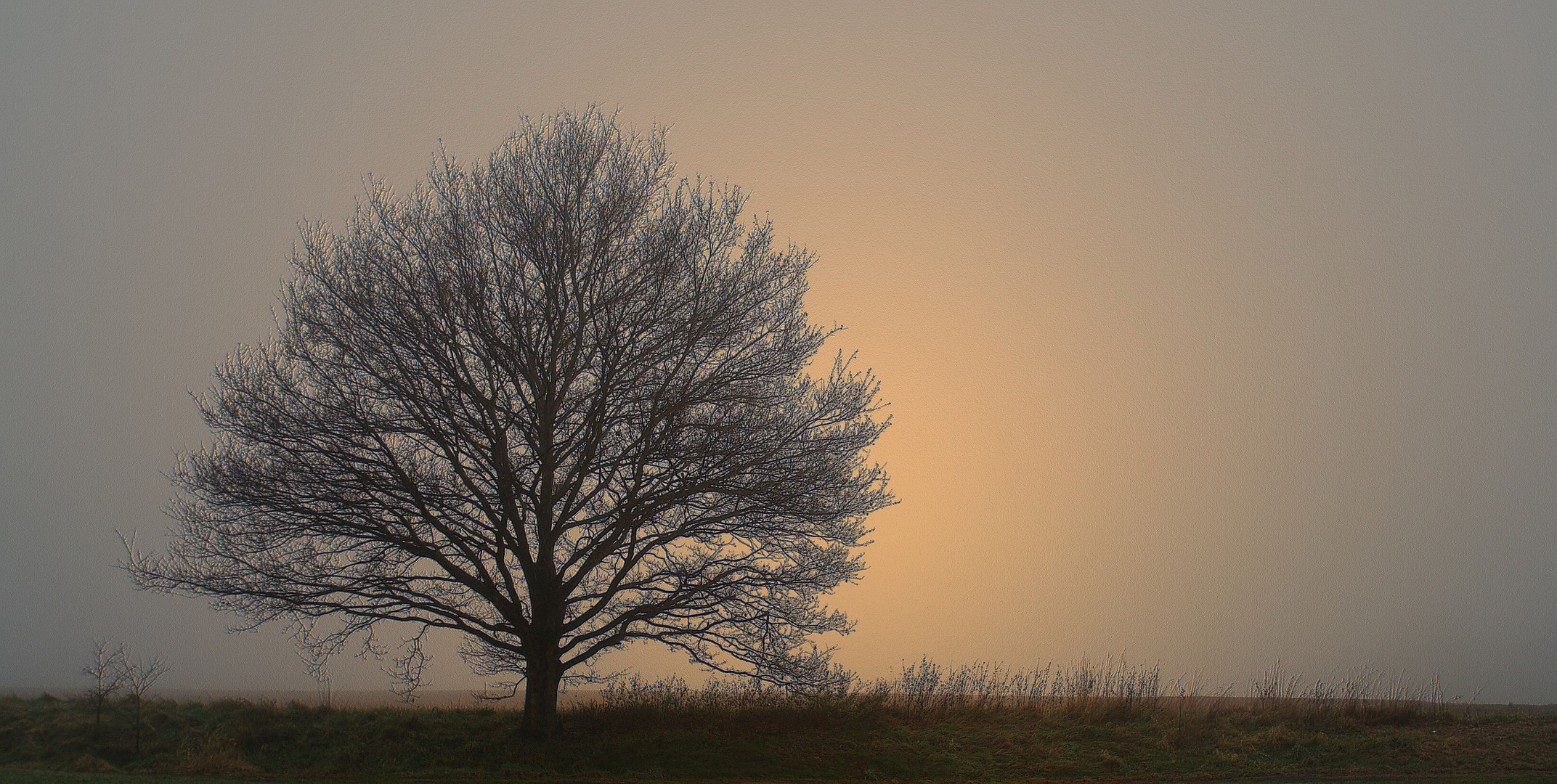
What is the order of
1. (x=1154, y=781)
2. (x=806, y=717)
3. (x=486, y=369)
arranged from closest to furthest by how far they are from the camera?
(x=1154, y=781), (x=486, y=369), (x=806, y=717)

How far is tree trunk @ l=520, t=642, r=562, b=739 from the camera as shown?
13.5 meters

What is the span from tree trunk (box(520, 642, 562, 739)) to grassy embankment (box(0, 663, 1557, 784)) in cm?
26

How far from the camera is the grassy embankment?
1290 centimetres

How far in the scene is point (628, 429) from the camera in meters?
13.9

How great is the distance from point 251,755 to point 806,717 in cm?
843

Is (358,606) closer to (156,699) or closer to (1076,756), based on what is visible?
(156,699)

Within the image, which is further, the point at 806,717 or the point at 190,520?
the point at 806,717

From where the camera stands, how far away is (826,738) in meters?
14.2

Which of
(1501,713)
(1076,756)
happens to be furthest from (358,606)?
(1501,713)

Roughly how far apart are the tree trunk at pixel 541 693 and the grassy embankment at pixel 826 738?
10.2 inches

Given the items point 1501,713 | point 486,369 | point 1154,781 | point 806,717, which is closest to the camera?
point 1154,781

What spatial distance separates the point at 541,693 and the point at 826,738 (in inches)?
176

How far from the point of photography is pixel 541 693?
13.6m

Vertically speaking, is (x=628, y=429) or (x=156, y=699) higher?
(x=628, y=429)
